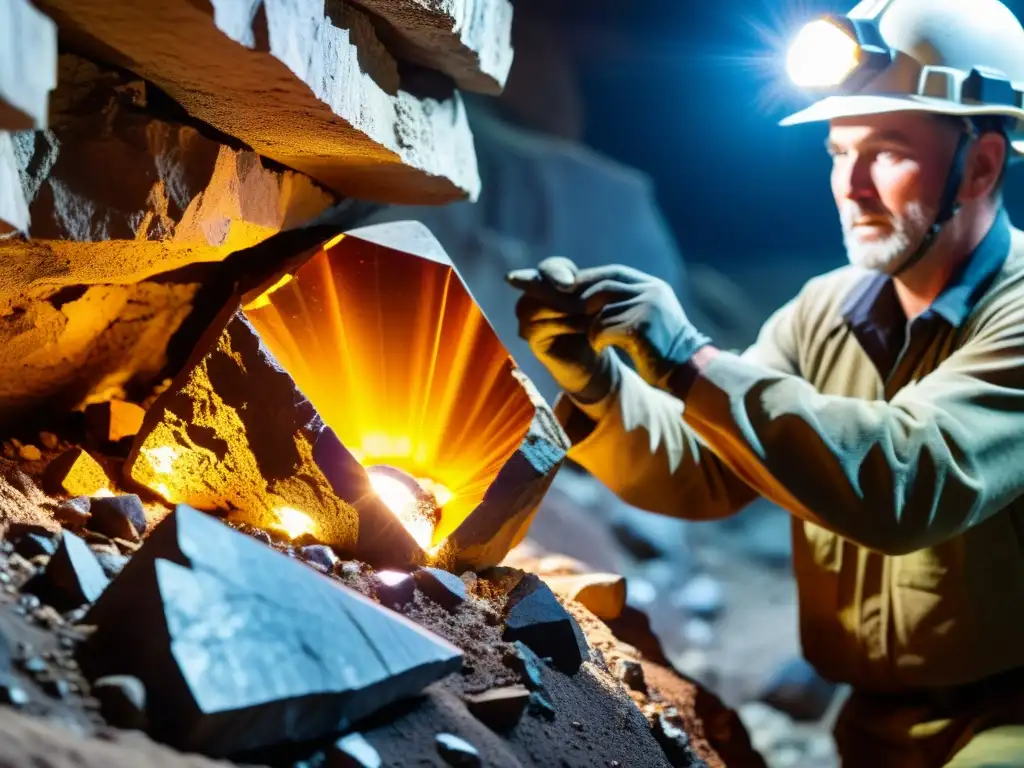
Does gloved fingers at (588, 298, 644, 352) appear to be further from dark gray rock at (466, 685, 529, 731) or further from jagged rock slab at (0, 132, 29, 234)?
jagged rock slab at (0, 132, 29, 234)

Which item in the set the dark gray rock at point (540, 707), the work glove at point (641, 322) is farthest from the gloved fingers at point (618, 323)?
the dark gray rock at point (540, 707)

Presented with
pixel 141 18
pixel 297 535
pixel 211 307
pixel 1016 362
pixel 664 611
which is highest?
pixel 141 18

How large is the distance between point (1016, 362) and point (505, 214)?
3739mm

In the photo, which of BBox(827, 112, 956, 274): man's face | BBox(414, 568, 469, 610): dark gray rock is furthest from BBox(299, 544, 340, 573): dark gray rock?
BBox(827, 112, 956, 274): man's face

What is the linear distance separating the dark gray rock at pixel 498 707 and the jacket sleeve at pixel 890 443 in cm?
75

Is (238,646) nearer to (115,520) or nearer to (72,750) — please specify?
(72,750)

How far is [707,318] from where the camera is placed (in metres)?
7.59

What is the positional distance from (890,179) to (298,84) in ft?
4.51

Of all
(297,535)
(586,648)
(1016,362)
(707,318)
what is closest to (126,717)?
(297,535)

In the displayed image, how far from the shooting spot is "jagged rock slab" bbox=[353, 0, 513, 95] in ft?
4.61

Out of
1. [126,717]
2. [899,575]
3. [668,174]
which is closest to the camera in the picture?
[126,717]

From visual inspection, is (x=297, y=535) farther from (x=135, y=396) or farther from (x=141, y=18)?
(x=141, y=18)

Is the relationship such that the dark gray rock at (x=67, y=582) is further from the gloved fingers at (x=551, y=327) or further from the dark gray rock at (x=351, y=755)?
the gloved fingers at (x=551, y=327)

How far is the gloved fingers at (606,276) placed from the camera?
1.85 meters
